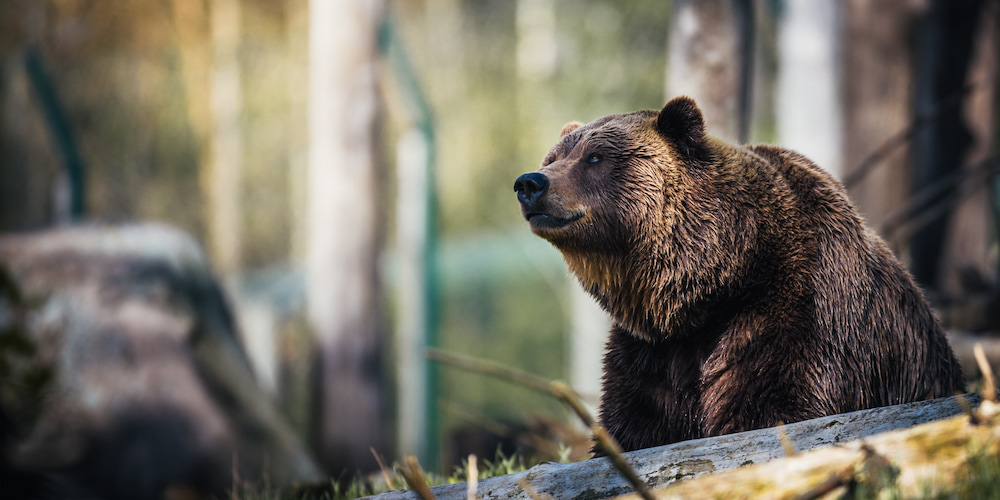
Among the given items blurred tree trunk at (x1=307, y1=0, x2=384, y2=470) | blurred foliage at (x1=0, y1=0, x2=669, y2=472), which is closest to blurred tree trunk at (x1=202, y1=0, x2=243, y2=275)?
blurred foliage at (x1=0, y1=0, x2=669, y2=472)

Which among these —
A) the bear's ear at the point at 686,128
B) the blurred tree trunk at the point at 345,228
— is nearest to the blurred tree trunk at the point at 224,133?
the blurred tree trunk at the point at 345,228

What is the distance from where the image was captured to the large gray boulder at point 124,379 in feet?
16.4

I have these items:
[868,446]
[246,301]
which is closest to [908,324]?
[868,446]

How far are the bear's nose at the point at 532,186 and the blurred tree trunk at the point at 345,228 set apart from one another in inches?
145

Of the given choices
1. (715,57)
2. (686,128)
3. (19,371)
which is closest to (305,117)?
(19,371)

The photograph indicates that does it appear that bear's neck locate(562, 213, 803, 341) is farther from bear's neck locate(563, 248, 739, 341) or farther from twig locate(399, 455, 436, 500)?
twig locate(399, 455, 436, 500)

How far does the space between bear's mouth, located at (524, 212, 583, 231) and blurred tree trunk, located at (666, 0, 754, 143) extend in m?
1.87

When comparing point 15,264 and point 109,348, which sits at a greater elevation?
point 15,264

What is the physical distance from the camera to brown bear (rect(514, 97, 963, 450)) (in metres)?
2.26

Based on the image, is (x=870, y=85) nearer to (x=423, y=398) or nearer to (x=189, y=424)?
(x=423, y=398)

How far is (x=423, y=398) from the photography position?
5.90 metres

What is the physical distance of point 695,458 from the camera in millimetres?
1978

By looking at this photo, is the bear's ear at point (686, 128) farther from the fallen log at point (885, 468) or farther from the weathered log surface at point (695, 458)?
the fallen log at point (885, 468)

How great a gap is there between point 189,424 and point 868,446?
14.5 ft
